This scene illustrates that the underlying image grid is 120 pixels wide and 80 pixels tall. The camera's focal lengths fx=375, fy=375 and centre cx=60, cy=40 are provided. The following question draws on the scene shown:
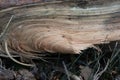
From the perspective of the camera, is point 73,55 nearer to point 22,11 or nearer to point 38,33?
point 38,33

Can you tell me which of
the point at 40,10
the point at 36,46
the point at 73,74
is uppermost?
the point at 40,10

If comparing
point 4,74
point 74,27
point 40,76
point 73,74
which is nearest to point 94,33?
point 74,27

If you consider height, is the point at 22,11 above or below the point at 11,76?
above

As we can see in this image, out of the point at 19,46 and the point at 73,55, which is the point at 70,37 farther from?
the point at 19,46

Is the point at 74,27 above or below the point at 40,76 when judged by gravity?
above

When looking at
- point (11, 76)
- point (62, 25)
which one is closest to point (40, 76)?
point (11, 76)

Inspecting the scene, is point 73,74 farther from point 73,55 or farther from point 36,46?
point 36,46
